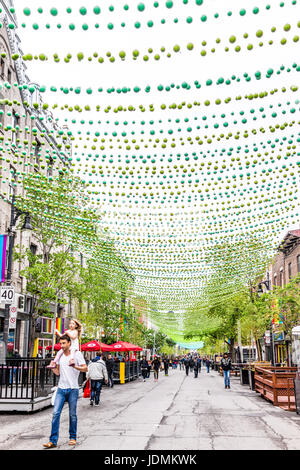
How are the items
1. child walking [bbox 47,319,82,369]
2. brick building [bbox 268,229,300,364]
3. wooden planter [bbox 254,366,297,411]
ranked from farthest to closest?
1. brick building [bbox 268,229,300,364]
2. wooden planter [bbox 254,366,297,411]
3. child walking [bbox 47,319,82,369]

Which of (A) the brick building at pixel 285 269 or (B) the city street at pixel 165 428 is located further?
(A) the brick building at pixel 285 269

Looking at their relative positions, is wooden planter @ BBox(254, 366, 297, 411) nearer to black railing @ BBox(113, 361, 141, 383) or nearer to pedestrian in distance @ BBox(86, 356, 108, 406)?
pedestrian in distance @ BBox(86, 356, 108, 406)

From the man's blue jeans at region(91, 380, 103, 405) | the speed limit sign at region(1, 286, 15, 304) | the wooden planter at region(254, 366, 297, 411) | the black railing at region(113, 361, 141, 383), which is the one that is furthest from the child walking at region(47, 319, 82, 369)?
the black railing at region(113, 361, 141, 383)

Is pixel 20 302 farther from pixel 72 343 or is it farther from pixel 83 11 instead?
pixel 83 11

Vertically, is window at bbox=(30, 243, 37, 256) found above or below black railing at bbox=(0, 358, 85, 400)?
above

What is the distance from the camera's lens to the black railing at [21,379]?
1269cm

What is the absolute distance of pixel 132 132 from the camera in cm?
962

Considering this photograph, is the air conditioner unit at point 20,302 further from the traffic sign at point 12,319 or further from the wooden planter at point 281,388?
the wooden planter at point 281,388

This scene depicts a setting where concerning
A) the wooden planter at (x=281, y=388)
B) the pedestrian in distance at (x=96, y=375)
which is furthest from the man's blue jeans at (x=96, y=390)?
the wooden planter at (x=281, y=388)

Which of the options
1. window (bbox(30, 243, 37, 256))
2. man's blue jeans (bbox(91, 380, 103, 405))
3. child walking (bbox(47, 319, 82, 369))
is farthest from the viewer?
window (bbox(30, 243, 37, 256))

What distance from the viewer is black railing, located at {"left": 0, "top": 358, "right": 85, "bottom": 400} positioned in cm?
1269

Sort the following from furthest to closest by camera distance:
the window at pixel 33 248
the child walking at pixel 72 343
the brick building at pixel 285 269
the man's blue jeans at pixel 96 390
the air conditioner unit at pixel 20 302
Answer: the brick building at pixel 285 269 < the window at pixel 33 248 < the air conditioner unit at pixel 20 302 < the man's blue jeans at pixel 96 390 < the child walking at pixel 72 343

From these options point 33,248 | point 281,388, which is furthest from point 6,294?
point 33,248

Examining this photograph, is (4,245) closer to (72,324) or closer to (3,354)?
(3,354)
